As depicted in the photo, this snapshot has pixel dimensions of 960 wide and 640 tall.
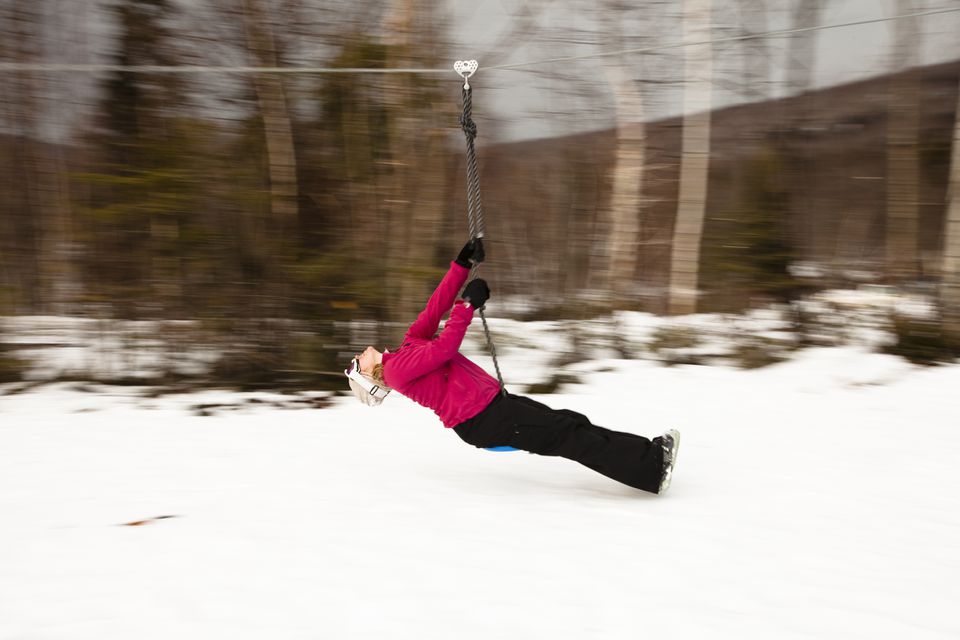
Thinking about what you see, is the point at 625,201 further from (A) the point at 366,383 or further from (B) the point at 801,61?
(A) the point at 366,383

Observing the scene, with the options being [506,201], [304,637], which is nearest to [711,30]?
[506,201]

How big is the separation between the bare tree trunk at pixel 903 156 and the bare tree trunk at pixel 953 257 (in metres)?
0.39

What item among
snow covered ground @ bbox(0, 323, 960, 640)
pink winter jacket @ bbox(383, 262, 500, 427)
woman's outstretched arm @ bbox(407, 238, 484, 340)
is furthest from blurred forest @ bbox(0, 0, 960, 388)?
pink winter jacket @ bbox(383, 262, 500, 427)

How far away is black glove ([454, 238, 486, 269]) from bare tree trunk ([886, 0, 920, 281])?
239 inches

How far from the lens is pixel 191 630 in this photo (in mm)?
2447

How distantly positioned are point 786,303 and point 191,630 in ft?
23.4

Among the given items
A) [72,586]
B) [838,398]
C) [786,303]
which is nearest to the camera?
[72,586]

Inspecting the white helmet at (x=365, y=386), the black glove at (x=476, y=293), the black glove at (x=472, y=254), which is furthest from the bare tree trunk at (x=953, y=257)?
Result: the white helmet at (x=365, y=386)

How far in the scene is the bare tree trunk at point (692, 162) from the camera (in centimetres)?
766

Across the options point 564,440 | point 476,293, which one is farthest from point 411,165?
point 564,440

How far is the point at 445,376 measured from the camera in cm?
351

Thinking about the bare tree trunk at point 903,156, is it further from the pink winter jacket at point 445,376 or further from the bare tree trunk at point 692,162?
the pink winter jacket at point 445,376

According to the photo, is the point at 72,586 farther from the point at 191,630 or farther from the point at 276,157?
the point at 276,157

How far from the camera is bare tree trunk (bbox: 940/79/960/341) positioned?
6.88m
